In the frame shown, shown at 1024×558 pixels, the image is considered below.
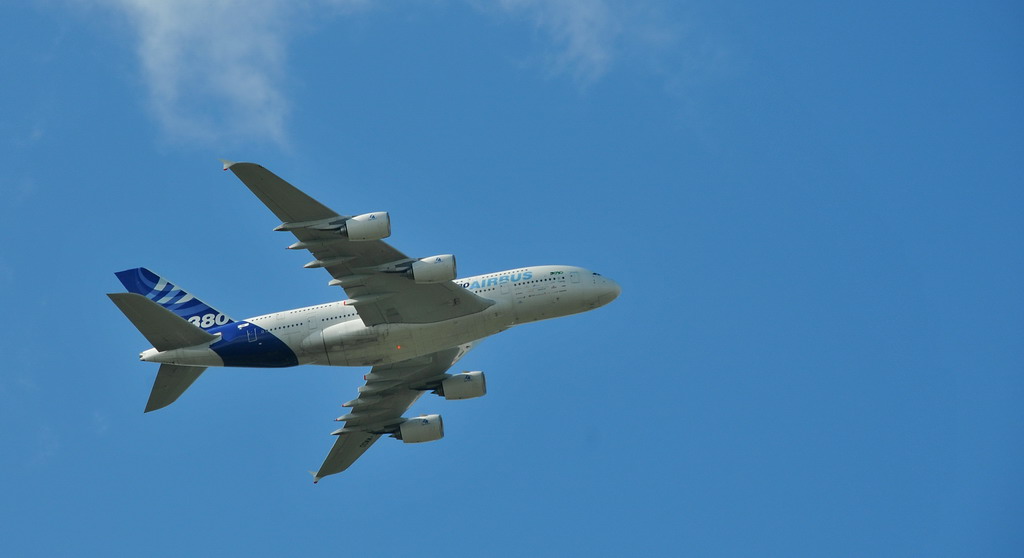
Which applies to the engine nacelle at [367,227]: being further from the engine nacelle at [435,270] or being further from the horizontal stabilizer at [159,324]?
the horizontal stabilizer at [159,324]

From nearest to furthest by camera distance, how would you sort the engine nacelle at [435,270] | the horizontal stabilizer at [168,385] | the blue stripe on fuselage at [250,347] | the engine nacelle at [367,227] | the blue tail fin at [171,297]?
the engine nacelle at [367,227]
the engine nacelle at [435,270]
the blue stripe on fuselage at [250,347]
the horizontal stabilizer at [168,385]
the blue tail fin at [171,297]

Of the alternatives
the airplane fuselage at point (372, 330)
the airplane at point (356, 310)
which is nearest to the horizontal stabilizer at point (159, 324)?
the airplane at point (356, 310)

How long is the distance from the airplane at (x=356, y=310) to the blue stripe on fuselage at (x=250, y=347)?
0.16 feet

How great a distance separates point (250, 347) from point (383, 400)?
10776 millimetres

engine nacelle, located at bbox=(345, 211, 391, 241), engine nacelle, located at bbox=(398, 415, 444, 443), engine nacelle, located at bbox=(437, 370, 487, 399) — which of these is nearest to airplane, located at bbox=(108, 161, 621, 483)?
engine nacelle, located at bbox=(345, 211, 391, 241)

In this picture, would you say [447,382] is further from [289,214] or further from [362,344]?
[289,214]

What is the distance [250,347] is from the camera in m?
52.2

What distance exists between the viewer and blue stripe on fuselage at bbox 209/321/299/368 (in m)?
52.0

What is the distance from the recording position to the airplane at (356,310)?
158ft

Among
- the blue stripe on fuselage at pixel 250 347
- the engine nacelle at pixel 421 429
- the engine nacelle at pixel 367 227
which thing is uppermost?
the engine nacelle at pixel 367 227

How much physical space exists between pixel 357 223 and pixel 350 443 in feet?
63.4

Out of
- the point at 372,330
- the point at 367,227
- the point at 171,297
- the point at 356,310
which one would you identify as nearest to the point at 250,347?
the point at 356,310

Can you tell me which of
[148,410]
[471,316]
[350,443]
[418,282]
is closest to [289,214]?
[418,282]

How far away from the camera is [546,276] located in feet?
177
